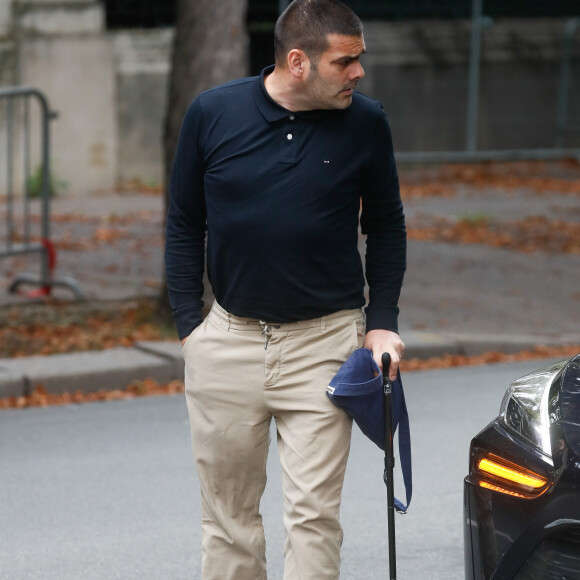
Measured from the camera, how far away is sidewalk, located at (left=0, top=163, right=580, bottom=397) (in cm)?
799

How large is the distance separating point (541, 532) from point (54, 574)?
223 cm

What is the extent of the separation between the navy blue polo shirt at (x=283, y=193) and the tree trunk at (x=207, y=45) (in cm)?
521

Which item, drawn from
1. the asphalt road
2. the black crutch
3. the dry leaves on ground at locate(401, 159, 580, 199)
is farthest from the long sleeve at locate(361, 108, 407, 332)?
the dry leaves on ground at locate(401, 159, 580, 199)

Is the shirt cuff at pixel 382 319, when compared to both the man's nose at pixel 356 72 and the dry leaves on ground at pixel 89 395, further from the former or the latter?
the dry leaves on ground at pixel 89 395

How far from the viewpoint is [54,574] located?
4762 millimetres

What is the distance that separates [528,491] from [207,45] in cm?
607

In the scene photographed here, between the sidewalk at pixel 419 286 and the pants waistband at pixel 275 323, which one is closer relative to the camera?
the pants waistband at pixel 275 323

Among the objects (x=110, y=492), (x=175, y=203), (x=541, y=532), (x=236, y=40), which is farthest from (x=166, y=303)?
(x=541, y=532)

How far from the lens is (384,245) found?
3693 millimetres

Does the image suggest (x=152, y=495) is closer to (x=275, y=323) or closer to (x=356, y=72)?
(x=275, y=323)

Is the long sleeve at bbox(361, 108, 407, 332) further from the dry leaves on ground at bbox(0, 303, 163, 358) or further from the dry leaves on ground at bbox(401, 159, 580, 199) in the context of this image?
the dry leaves on ground at bbox(401, 159, 580, 199)

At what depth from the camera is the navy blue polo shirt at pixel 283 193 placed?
3441 mm

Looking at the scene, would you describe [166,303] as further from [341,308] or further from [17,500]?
[341,308]

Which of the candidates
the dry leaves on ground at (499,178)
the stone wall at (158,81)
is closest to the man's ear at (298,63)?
the dry leaves on ground at (499,178)
